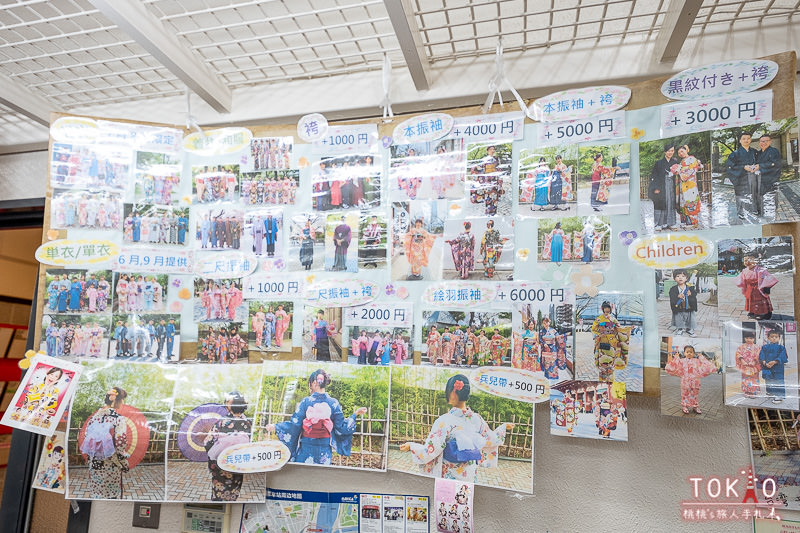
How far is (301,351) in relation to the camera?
48.9 inches

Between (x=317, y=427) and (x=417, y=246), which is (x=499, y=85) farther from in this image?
(x=317, y=427)

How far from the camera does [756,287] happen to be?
97cm

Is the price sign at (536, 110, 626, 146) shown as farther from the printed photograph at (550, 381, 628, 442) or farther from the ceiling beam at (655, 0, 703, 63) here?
the printed photograph at (550, 381, 628, 442)

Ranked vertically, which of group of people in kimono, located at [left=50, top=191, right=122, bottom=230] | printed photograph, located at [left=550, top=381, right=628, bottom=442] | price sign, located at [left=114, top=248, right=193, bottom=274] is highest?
group of people in kimono, located at [left=50, top=191, right=122, bottom=230]

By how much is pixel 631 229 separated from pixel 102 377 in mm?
1354

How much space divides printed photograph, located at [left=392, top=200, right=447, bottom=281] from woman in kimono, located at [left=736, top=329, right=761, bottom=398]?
2.09ft

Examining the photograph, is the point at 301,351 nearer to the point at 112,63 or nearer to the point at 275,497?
the point at 275,497

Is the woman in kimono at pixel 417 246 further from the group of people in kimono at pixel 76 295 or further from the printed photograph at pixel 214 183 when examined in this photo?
the group of people in kimono at pixel 76 295

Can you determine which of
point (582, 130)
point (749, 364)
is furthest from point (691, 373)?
point (582, 130)

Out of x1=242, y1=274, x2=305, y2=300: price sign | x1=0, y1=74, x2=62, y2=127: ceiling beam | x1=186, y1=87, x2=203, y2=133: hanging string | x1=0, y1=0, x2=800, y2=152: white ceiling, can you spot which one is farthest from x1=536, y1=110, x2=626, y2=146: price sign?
x1=0, y1=74, x2=62, y2=127: ceiling beam

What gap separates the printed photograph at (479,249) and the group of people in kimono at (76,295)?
0.91 meters

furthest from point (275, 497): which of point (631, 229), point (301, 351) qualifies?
point (631, 229)

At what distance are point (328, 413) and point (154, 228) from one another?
2.25ft

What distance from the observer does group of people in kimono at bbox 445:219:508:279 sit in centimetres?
114
